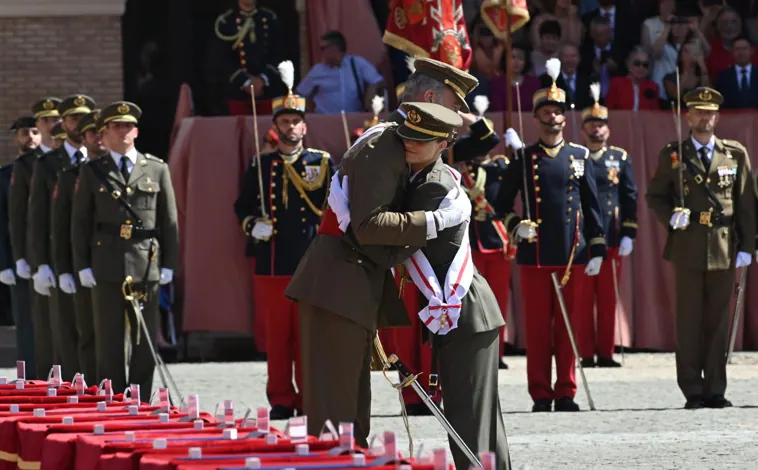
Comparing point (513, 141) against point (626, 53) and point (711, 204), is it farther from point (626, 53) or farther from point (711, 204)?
point (626, 53)

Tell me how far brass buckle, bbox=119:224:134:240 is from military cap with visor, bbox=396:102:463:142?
4.30m

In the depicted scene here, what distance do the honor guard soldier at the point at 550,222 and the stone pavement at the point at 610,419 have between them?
0.54 m

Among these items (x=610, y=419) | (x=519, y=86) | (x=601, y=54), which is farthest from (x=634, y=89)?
(x=610, y=419)

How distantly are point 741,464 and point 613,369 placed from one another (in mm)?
5665

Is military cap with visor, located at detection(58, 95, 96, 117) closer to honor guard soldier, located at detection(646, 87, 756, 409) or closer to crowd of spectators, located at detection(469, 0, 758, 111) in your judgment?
crowd of spectators, located at detection(469, 0, 758, 111)

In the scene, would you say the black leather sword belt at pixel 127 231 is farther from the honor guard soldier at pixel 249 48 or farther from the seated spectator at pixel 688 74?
the seated spectator at pixel 688 74

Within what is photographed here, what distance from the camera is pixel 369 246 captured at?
7.32 metres

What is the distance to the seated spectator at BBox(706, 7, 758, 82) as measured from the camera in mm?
16828

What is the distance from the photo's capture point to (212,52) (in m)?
17.0

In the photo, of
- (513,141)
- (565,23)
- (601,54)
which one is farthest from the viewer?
(565,23)

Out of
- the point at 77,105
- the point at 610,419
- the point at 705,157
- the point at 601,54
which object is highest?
the point at 601,54

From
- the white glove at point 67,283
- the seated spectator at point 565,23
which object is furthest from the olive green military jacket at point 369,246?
the seated spectator at point 565,23

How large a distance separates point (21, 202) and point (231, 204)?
1969 mm

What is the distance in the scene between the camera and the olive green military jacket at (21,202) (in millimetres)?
13656
